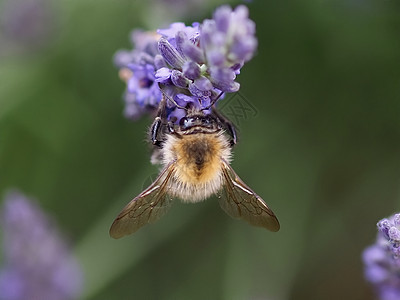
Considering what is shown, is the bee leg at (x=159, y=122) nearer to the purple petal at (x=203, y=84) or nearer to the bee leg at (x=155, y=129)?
the bee leg at (x=155, y=129)

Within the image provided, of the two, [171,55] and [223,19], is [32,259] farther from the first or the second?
[223,19]

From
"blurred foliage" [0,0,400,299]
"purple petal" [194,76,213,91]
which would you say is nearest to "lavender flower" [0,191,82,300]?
"blurred foliage" [0,0,400,299]

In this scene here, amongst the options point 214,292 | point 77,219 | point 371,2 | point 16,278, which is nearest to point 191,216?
point 214,292

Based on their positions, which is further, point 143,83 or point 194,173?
point 143,83

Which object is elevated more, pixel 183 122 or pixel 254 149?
pixel 183 122

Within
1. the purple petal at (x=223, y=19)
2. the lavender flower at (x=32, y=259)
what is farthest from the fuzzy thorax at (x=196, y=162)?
the lavender flower at (x=32, y=259)

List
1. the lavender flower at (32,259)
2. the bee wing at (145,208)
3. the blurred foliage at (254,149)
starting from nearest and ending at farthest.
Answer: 1. the bee wing at (145,208)
2. the lavender flower at (32,259)
3. the blurred foliage at (254,149)

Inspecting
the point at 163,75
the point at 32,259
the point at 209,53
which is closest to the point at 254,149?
the point at 32,259
